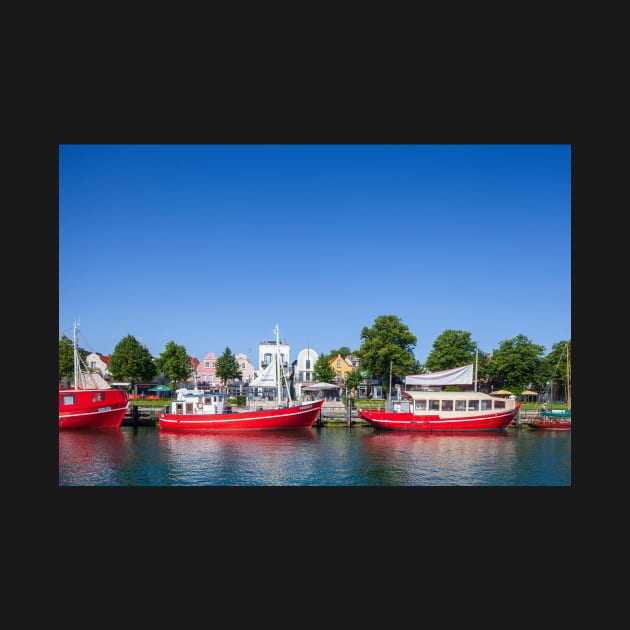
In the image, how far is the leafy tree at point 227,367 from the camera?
34.5 meters

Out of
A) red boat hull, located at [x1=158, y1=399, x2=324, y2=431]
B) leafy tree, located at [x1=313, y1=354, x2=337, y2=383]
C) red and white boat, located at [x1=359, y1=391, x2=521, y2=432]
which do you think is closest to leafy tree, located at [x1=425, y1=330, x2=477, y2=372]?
leafy tree, located at [x1=313, y1=354, x2=337, y2=383]

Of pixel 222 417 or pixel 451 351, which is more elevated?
pixel 451 351

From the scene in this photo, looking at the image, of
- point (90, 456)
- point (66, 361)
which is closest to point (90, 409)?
point (90, 456)

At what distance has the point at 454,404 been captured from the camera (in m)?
20.6

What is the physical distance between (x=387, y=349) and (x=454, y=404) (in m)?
9.35

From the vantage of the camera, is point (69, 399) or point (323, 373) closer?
point (69, 399)

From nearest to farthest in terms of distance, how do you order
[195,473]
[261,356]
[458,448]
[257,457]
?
[195,473] < [257,457] < [458,448] < [261,356]

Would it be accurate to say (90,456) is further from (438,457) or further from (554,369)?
(554,369)

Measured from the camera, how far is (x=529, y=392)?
27.5 meters

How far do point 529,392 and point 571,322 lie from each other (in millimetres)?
20621

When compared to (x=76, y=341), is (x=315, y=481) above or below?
below

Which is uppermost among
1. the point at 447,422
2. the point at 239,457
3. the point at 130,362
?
the point at 130,362

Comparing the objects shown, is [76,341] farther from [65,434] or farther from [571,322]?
[571,322]

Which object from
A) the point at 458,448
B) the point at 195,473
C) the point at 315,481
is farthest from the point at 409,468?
the point at 195,473
